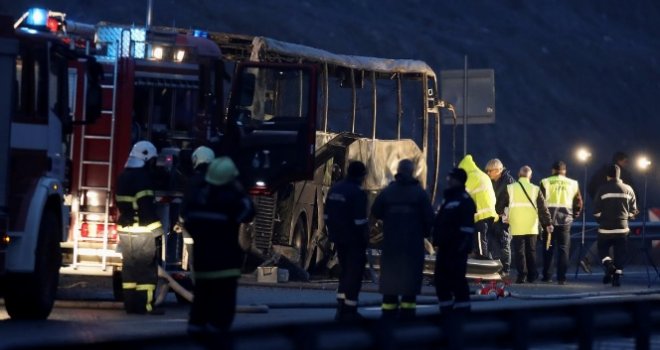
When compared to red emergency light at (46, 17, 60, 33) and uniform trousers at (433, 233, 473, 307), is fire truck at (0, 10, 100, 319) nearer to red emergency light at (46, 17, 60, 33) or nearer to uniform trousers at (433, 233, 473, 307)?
red emergency light at (46, 17, 60, 33)

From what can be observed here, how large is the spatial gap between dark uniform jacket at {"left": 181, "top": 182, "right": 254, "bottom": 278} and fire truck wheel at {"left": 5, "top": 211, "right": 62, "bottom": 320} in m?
4.22

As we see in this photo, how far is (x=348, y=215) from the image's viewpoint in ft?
57.8

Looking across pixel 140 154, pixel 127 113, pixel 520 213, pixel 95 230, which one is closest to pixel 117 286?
pixel 95 230

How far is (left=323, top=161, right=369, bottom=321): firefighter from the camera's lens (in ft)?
57.7

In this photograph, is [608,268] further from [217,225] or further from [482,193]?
[217,225]

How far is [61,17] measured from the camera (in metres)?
19.3

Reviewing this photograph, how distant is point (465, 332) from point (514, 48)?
62197 mm

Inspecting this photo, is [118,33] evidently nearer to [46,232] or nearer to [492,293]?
[46,232]

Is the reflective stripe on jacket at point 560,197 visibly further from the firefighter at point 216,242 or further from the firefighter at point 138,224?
the firefighter at point 216,242

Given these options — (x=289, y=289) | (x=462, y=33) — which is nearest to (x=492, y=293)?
(x=289, y=289)

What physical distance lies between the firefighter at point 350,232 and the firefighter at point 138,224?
5.91 feet

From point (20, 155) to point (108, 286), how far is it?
23.0ft

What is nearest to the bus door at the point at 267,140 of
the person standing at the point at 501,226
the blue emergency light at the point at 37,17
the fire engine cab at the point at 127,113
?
the fire engine cab at the point at 127,113

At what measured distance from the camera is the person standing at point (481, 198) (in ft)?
86.1
